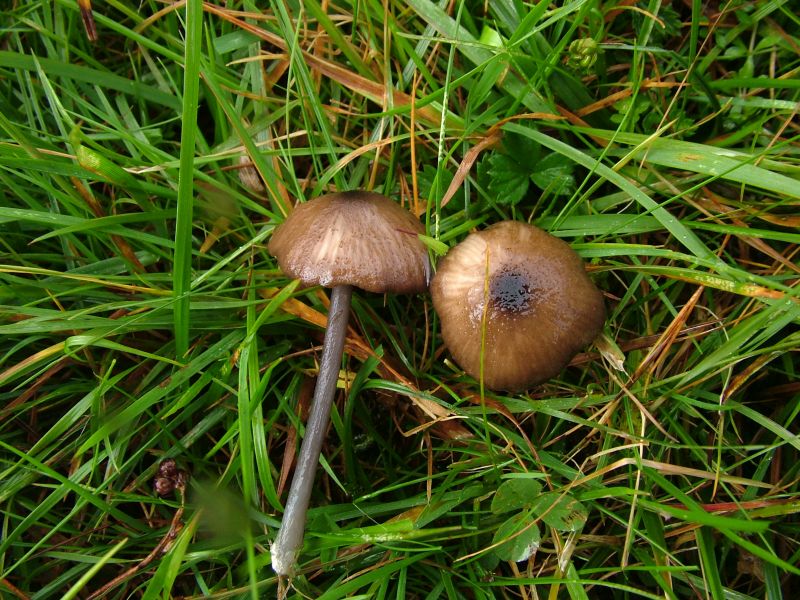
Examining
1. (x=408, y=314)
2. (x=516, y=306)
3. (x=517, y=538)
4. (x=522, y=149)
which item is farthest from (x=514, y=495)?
(x=522, y=149)

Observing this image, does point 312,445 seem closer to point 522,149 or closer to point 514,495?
point 514,495

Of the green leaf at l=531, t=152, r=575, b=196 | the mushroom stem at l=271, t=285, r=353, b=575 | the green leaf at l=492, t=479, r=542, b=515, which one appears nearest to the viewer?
the mushroom stem at l=271, t=285, r=353, b=575

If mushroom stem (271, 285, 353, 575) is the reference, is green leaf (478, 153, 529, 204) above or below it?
above

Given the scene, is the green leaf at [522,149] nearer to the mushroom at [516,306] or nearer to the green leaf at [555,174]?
the green leaf at [555,174]

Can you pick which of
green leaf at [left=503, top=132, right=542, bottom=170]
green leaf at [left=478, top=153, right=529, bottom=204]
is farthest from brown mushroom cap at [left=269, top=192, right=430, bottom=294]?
green leaf at [left=503, top=132, right=542, bottom=170]

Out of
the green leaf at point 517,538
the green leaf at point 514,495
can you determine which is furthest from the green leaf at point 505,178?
the green leaf at point 517,538

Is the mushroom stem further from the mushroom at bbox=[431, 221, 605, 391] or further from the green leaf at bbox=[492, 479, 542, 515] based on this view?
the green leaf at bbox=[492, 479, 542, 515]
